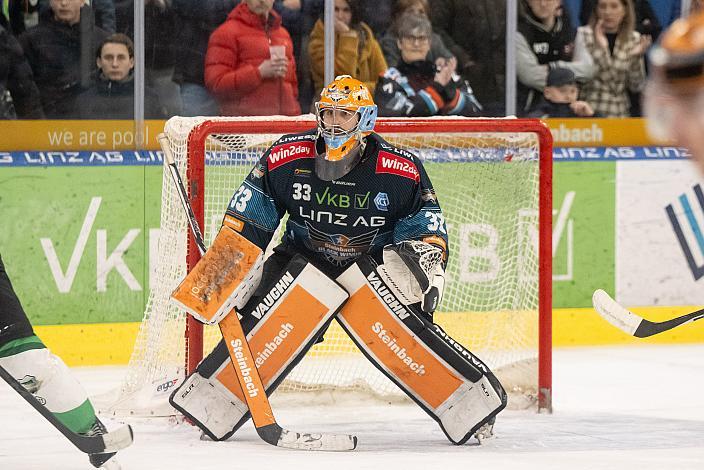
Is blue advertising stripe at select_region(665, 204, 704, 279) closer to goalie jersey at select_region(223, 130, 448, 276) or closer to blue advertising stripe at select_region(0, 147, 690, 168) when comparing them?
blue advertising stripe at select_region(0, 147, 690, 168)

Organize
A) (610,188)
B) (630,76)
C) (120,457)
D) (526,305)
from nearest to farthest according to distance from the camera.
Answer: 1. (120,457)
2. (526,305)
3. (610,188)
4. (630,76)

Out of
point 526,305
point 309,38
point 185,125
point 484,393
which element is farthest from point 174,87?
point 484,393

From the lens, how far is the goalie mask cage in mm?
4793

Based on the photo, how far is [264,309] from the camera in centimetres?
438

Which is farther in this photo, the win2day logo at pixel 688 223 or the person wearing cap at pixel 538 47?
the person wearing cap at pixel 538 47

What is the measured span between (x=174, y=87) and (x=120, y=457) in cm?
239

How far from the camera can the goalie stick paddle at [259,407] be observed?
425cm

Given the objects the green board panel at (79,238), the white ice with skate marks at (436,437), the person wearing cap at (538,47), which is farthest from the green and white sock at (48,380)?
the person wearing cap at (538,47)

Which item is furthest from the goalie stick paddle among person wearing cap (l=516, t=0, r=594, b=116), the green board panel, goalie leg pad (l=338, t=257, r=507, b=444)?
person wearing cap (l=516, t=0, r=594, b=116)

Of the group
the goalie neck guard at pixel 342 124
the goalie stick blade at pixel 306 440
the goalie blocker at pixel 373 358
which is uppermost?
the goalie neck guard at pixel 342 124

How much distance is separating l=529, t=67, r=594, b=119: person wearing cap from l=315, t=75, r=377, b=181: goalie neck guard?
8.37 ft

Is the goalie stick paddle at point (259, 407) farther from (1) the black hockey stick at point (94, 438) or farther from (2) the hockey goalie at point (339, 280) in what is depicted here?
(1) the black hockey stick at point (94, 438)

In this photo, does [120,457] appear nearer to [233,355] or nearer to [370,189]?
[233,355]

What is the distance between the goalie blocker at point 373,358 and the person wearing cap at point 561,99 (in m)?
2.60
